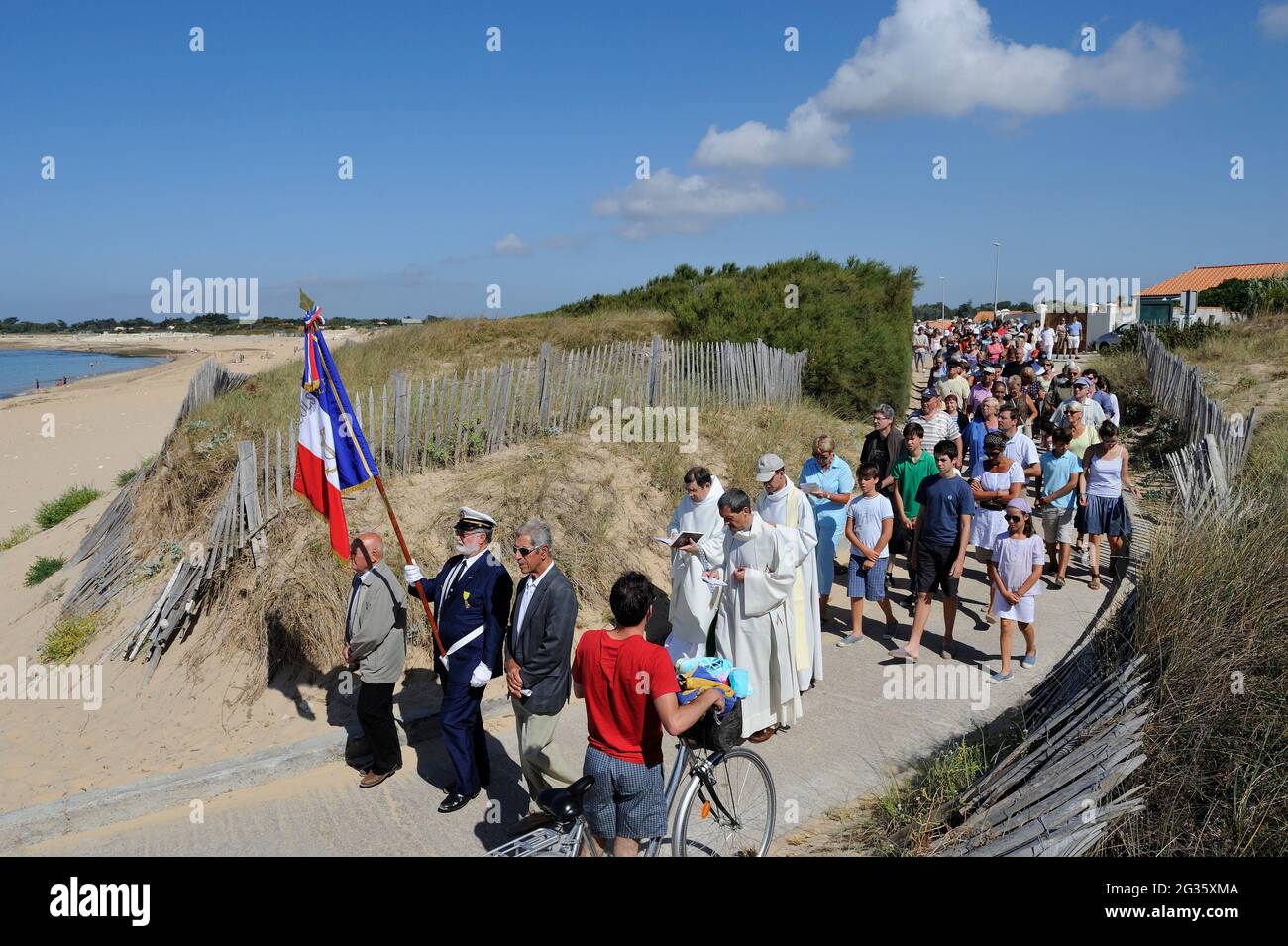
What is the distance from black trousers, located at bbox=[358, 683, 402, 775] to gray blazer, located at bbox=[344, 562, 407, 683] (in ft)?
0.24

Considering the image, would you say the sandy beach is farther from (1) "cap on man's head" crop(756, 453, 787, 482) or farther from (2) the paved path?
(1) "cap on man's head" crop(756, 453, 787, 482)

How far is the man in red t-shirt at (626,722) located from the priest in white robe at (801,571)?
264cm

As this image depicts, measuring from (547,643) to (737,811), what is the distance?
4.26ft

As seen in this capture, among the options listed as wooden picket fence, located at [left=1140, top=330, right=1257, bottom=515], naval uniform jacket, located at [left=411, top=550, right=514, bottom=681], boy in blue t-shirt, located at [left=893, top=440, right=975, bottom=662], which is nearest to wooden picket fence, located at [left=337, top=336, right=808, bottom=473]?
naval uniform jacket, located at [left=411, top=550, right=514, bottom=681]

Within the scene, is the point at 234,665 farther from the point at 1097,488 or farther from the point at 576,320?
the point at 576,320

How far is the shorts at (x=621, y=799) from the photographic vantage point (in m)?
3.62

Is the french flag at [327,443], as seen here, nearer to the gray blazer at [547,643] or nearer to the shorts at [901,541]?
A: the gray blazer at [547,643]

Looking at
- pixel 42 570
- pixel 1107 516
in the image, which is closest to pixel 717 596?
pixel 1107 516

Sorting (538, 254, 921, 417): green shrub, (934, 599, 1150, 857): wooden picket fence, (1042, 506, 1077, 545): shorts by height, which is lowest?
(934, 599, 1150, 857): wooden picket fence

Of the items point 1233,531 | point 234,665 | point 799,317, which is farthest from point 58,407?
point 1233,531

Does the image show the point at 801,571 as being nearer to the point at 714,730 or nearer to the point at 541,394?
the point at 714,730

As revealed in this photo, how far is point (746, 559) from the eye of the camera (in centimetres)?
586

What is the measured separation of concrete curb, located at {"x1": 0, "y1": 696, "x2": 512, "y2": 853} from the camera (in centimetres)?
489

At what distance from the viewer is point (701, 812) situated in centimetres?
399
